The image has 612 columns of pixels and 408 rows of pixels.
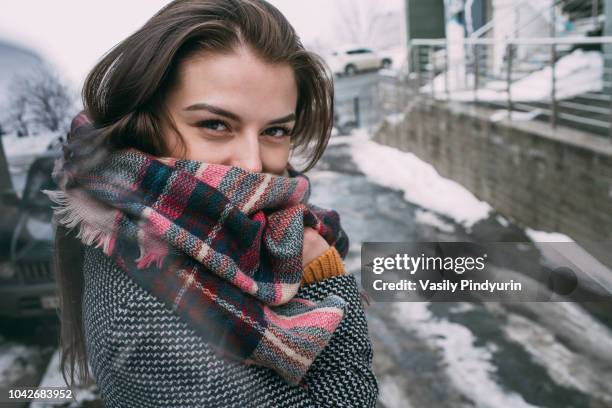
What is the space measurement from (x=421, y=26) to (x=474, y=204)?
5.52 feet

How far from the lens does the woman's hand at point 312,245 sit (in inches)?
28.1

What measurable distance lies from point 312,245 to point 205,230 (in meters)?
0.16

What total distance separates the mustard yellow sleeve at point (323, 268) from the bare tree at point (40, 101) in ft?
1.78

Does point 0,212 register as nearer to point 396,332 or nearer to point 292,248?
point 292,248

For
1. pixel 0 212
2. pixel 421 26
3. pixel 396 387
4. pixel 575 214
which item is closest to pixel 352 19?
pixel 0 212

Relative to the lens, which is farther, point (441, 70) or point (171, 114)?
point (441, 70)

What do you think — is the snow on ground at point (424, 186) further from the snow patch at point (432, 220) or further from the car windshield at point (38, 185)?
the car windshield at point (38, 185)

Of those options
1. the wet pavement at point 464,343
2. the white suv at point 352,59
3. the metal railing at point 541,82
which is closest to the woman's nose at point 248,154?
the white suv at point 352,59

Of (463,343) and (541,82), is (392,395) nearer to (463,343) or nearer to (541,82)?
(463,343)

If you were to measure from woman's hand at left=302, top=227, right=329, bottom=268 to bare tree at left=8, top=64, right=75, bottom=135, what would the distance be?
515 mm

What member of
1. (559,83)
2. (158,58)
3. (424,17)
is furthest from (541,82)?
(158,58)

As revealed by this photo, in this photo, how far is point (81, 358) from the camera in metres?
0.88

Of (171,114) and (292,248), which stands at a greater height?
(171,114)

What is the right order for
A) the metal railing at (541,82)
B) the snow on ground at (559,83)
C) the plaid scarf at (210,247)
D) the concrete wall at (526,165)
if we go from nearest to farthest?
the plaid scarf at (210,247) < the concrete wall at (526,165) < the metal railing at (541,82) < the snow on ground at (559,83)
